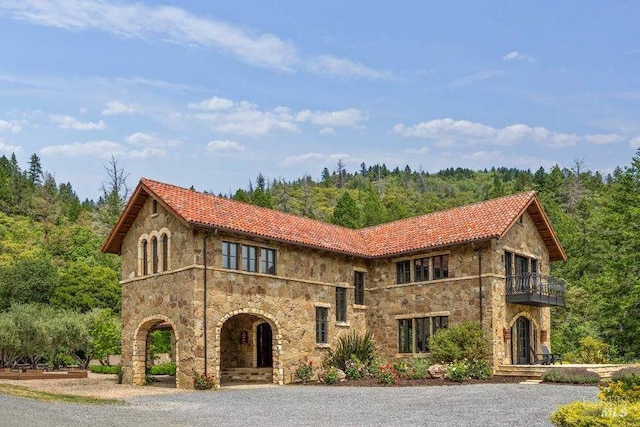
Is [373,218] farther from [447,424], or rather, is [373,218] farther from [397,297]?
[447,424]

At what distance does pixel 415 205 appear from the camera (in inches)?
3713

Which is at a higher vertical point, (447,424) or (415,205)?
(415,205)

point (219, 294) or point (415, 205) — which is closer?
point (219, 294)

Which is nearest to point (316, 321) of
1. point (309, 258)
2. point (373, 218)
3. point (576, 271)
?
point (309, 258)

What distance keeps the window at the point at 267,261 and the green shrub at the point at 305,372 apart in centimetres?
421

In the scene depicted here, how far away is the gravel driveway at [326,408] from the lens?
1483cm

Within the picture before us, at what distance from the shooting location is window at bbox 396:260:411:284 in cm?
3241

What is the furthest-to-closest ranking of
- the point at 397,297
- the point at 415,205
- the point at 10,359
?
the point at 415,205, the point at 10,359, the point at 397,297

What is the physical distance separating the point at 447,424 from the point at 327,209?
9590cm

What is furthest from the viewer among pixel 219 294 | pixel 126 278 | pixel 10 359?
pixel 10 359

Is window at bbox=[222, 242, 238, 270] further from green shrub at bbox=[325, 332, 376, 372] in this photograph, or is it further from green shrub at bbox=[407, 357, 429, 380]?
green shrub at bbox=[407, 357, 429, 380]

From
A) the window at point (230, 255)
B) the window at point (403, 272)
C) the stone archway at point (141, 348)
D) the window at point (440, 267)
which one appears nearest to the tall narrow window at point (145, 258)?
the stone archway at point (141, 348)

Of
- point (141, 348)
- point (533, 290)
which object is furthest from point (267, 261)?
point (533, 290)

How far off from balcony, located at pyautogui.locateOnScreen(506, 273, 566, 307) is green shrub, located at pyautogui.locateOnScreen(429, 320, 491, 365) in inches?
94.1
